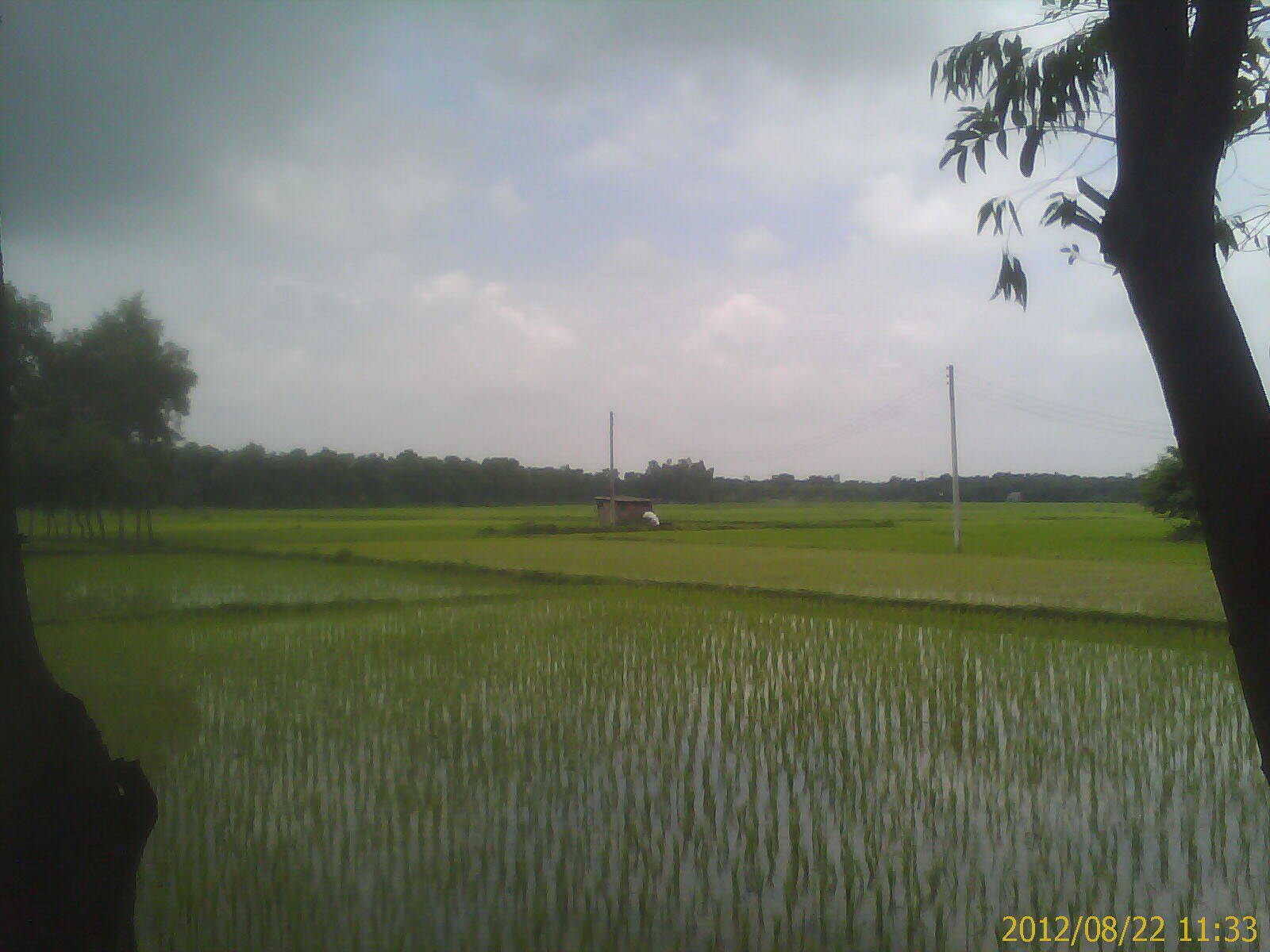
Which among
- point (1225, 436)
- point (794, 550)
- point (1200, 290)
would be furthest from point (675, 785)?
point (794, 550)

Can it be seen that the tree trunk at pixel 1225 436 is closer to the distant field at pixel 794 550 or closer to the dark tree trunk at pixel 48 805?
the dark tree trunk at pixel 48 805

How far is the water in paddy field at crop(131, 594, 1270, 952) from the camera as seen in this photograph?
10.2ft

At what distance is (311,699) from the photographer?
685cm

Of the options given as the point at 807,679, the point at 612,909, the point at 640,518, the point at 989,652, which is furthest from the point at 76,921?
the point at 640,518

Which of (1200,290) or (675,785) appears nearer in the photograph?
(1200,290)

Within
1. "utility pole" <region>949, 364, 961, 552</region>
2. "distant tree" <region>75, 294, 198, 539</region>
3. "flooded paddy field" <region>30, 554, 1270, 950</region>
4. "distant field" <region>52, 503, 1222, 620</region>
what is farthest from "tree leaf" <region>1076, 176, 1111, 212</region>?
"utility pole" <region>949, 364, 961, 552</region>

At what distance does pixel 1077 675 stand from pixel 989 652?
1.22m

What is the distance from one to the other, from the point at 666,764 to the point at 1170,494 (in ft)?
82.8

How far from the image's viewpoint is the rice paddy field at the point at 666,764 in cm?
317

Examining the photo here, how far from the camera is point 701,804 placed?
4.35m

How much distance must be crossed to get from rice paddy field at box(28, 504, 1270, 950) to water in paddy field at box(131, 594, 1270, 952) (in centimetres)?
2

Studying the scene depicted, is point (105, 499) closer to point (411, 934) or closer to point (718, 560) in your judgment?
point (411, 934)

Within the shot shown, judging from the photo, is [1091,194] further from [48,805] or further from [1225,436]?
[48,805]

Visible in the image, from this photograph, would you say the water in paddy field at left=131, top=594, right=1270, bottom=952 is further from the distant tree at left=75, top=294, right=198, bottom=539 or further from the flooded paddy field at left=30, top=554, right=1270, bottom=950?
the distant tree at left=75, top=294, right=198, bottom=539
